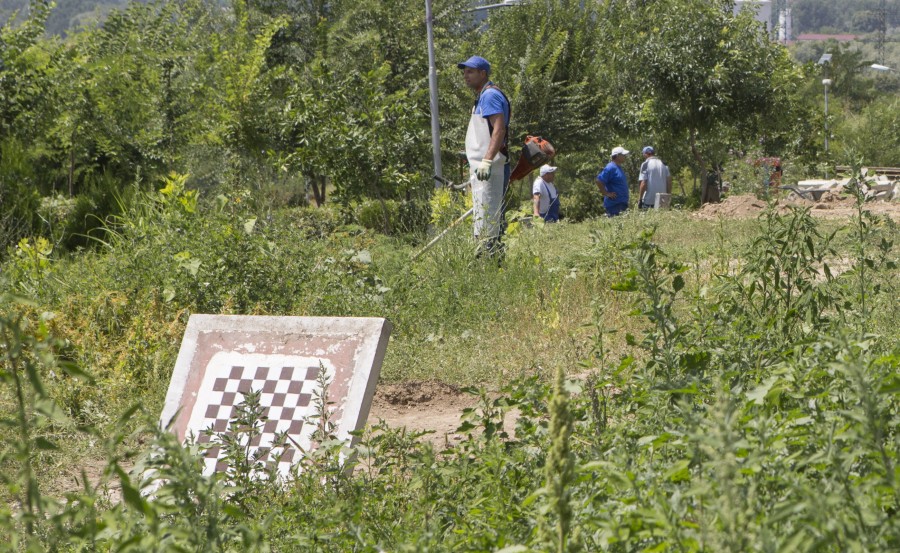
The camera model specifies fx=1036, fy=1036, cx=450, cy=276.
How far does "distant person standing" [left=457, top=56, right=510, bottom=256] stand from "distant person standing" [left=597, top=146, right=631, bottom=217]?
6.03 meters

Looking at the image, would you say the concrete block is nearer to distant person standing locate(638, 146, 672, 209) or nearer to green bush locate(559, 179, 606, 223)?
distant person standing locate(638, 146, 672, 209)

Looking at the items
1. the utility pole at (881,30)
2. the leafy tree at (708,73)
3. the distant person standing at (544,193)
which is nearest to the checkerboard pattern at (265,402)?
the distant person standing at (544,193)

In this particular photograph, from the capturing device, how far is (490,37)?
28125 mm

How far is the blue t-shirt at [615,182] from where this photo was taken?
590 inches

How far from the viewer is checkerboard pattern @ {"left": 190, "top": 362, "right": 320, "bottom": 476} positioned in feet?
14.0

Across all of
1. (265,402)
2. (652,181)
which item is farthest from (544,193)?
(265,402)

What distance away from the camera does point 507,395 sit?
586 centimetres

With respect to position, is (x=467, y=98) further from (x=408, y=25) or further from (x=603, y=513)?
(x=603, y=513)

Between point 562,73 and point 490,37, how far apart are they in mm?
2349

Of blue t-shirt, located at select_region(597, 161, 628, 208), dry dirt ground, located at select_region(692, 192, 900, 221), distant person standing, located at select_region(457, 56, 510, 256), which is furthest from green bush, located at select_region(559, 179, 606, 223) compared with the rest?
distant person standing, located at select_region(457, 56, 510, 256)

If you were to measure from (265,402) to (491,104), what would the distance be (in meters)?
4.91

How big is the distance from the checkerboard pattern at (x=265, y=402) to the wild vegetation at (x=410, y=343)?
17cm

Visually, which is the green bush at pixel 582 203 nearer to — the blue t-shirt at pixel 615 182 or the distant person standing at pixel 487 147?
the blue t-shirt at pixel 615 182

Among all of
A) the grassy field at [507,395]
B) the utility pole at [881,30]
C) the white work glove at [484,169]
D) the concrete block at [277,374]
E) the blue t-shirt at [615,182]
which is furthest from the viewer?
the utility pole at [881,30]
